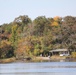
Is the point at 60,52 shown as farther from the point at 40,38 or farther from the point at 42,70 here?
the point at 42,70

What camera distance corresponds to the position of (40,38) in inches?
3418

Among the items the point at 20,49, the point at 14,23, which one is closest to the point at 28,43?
the point at 20,49

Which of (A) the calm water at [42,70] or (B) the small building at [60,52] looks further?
(B) the small building at [60,52]

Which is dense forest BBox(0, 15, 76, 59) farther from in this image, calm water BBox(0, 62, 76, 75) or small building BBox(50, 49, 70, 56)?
calm water BBox(0, 62, 76, 75)

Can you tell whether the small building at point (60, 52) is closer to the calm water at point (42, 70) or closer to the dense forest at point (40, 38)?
the dense forest at point (40, 38)

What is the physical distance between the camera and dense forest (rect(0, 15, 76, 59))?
8438 cm

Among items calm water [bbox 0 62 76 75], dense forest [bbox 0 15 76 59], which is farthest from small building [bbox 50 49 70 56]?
calm water [bbox 0 62 76 75]

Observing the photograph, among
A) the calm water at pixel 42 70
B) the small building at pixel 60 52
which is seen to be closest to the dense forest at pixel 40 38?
the small building at pixel 60 52

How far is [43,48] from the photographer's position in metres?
83.9

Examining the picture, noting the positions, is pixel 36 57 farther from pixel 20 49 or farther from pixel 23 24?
pixel 23 24

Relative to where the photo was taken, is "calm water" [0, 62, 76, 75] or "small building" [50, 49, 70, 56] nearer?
"calm water" [0, 62, 76, 75]

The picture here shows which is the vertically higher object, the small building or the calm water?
the small building

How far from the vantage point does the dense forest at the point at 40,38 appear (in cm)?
8438

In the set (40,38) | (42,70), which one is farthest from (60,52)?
(42,70)
